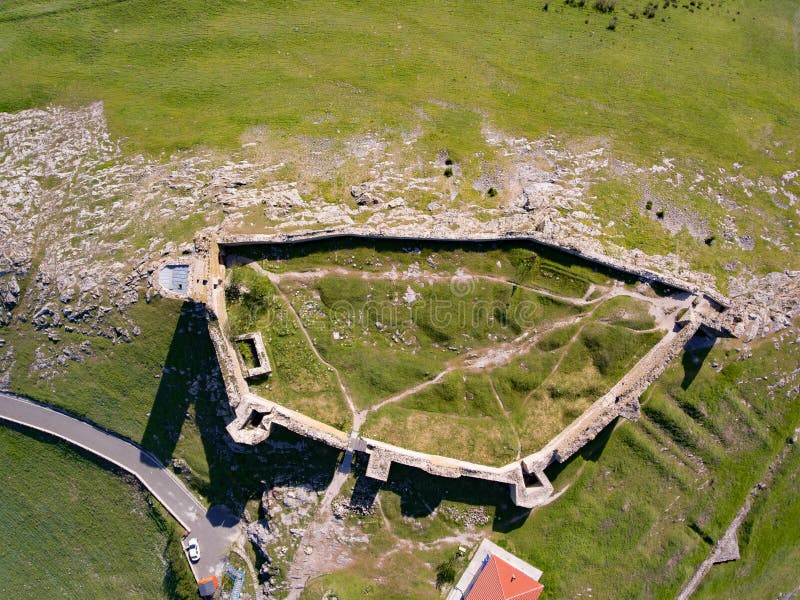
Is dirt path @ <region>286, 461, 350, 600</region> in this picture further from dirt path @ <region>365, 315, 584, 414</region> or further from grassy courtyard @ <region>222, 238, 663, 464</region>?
dirt path @ <region>365, 315, 584, 414</region>

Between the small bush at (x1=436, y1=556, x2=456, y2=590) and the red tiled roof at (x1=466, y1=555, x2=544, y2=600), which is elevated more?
the red tiled roof at (x1=466, y1=555, x2=544, y2=600)

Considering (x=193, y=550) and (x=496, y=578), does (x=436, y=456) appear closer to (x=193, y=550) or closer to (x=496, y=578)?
(x=496, y=578)

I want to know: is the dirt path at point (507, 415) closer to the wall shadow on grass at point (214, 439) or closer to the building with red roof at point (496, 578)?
the building with red roof at point (496, 578)

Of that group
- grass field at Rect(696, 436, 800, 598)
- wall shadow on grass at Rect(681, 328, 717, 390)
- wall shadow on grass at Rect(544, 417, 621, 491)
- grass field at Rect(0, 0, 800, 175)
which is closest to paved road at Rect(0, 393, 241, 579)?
wall shadow on grass at Rect(544, 417, 621, 491)

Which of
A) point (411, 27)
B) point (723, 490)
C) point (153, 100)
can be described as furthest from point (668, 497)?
point (153, 100)

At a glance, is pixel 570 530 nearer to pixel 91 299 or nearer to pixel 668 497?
pixel 668 497

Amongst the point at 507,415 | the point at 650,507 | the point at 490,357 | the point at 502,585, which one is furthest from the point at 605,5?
the point at 502,585
